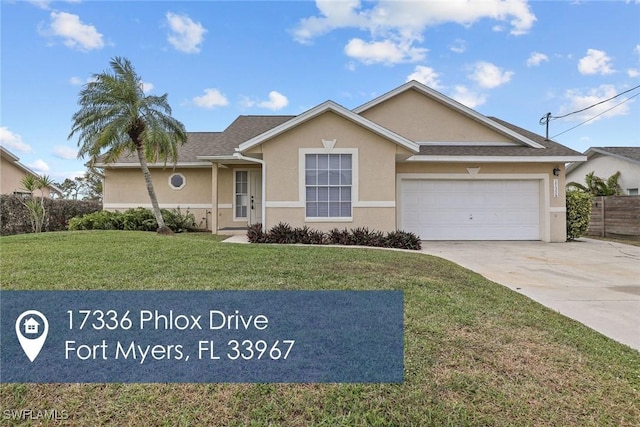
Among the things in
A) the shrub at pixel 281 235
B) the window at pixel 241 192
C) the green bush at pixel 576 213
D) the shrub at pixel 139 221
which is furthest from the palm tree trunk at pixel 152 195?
the green bush at pixel 576 213

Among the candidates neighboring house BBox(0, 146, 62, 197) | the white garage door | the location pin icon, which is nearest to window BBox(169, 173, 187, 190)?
the white garage door

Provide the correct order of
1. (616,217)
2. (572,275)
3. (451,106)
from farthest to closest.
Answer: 1. (616,217)
2. (451,106)
3. (572,275)

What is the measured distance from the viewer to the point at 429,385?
9.46 feet

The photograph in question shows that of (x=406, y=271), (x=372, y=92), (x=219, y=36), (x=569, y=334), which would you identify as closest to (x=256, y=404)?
(x=569, y=334)

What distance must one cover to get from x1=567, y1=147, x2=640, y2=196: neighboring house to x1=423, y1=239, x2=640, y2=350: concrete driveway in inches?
374

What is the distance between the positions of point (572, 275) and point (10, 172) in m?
28.3

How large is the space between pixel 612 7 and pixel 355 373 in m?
14.5

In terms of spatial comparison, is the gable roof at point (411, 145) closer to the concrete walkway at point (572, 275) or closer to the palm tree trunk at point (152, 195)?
the palm tree trunk at point (152, 195)

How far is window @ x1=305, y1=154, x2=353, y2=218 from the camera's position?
37.5 ft

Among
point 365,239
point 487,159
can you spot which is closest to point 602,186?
point 487,159

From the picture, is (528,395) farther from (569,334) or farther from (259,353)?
(259,353)

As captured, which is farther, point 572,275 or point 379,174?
point 379,174

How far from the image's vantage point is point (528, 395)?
110 inches

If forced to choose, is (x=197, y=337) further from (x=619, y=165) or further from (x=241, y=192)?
(x=619, y=165)
